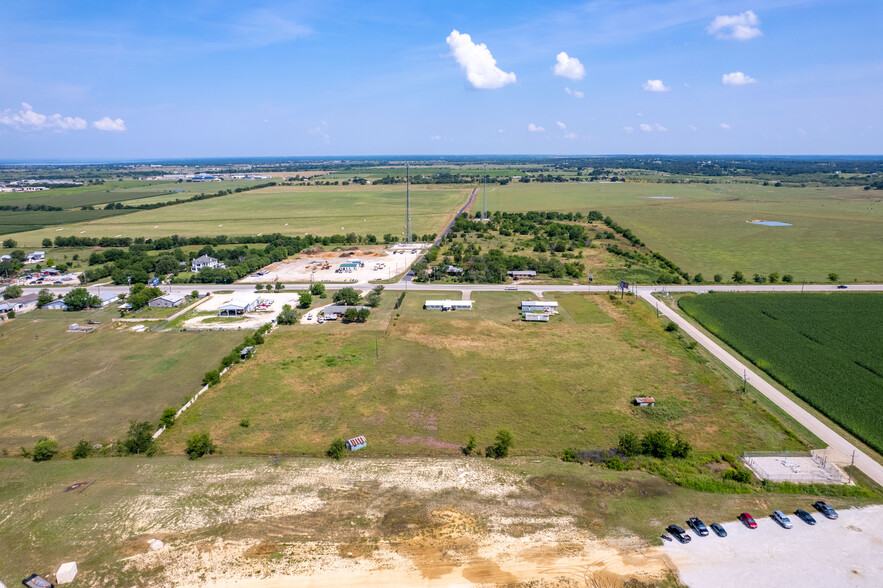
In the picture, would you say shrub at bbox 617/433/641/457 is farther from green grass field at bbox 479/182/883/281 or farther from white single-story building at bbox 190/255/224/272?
white single-story building at bbox 190/255/224/272

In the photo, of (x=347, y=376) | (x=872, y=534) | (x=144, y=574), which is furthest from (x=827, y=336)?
(x=144, y=574)

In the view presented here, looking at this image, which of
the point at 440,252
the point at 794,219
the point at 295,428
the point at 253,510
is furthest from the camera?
the point at 794,219

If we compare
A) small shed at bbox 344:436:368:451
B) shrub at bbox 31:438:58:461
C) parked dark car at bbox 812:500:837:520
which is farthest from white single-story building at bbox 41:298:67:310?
parked dark car at bbox 812:500:837:520

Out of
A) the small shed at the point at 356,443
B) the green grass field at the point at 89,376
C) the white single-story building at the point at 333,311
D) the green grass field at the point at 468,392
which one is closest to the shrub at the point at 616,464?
the green grass field at the point at 468,392

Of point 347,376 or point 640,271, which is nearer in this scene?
point 347,376

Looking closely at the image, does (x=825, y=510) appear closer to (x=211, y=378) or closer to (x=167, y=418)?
(x=167, y=418)

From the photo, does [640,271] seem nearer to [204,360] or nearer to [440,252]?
[440,252]
